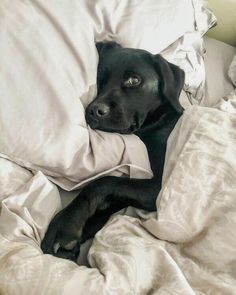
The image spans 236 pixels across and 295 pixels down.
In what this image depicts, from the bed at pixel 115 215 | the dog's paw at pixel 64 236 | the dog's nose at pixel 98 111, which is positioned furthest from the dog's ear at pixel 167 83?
the dog's paw at pixel 64 236

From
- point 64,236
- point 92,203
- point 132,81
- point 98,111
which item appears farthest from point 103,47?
point 64,236

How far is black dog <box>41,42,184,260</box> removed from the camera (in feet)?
3.59

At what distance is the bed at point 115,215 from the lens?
88 centimetres

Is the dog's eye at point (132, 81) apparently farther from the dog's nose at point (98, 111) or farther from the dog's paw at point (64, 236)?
the dog's paw at point (64, 236)

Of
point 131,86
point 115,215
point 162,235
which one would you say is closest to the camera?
point 162,235

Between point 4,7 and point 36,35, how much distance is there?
12cm

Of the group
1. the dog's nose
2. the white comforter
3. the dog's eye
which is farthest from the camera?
the dog's eye

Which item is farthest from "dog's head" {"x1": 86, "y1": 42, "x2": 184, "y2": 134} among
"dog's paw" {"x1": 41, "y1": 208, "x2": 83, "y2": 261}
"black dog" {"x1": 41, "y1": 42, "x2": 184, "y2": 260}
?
"dog's paw" {"x1": 41, "y1": 208, "x2": 83, "y2": 261}

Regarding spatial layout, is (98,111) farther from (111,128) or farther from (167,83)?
(167,83)

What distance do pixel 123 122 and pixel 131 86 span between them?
0.13m

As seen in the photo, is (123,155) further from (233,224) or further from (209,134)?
(233,224)

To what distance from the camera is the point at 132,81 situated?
1.33 metres

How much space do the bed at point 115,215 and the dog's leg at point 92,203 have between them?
1.0 inches

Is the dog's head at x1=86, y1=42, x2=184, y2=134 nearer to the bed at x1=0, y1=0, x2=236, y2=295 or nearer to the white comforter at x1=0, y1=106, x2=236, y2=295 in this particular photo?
the bed at x1=0, y1=0, x2=236, y2=295
